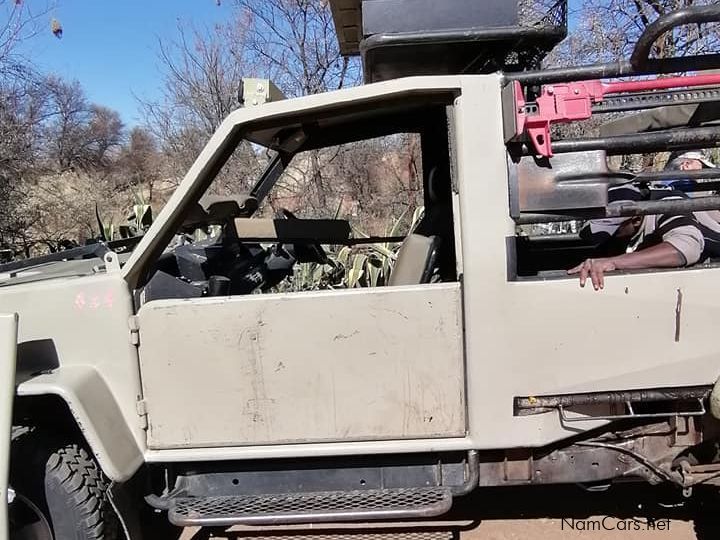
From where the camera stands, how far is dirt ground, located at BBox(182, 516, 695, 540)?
3.08 metres

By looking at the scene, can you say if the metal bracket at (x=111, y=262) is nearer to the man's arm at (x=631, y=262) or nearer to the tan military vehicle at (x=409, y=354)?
the tan military vehicle at (x=409, y=354)

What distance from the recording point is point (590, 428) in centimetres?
245

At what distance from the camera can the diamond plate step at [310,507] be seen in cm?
244

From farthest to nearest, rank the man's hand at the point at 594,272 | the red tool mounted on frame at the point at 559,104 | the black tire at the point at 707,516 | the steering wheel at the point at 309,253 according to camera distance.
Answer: the steering wheel at the point at 309,253
the black tire at the point at 707,516
the man's hand at the point at 594,272
the red tool mounted on frame at the point at 559,104

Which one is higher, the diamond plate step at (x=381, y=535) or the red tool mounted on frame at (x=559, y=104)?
the red tool mounted on frame at (x=559, y=104)

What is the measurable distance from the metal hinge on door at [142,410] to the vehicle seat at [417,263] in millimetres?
1143

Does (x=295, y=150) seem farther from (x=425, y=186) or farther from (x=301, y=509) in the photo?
(x=301, y=509)

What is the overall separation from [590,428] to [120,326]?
1.88 meters

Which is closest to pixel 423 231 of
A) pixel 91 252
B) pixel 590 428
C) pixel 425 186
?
pixel 425 186

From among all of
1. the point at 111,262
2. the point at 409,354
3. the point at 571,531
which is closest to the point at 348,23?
the point at 111,262

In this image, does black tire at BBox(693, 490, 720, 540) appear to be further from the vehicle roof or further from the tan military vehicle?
the vehicle roof

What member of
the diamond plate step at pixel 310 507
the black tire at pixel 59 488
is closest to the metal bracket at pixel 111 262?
the black tire at pixel 59 488

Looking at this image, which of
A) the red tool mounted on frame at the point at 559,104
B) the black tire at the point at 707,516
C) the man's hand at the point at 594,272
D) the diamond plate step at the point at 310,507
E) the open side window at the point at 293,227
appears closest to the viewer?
the red tool mounted on frame at the point at 559,104

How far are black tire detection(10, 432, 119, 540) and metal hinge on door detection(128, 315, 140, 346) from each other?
1.92ft
